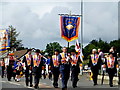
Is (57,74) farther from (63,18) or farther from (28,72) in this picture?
(63,18)

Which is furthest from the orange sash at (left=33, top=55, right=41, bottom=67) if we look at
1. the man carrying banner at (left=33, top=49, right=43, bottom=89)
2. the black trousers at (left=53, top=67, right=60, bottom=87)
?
the black trousers at (left=53, top=67, right=60, bottom=87)

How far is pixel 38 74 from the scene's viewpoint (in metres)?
15.7

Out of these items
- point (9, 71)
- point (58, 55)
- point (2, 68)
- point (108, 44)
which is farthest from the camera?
point (108, 44)

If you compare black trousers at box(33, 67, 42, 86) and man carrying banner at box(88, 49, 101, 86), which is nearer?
black trousers at box(33, 67, 42, 86)

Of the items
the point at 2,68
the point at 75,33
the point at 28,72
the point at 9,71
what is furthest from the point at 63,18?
the point at 28,72

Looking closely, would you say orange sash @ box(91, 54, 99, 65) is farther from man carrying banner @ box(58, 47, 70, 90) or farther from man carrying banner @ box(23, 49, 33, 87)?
man carrying banner @ box(23, 49, 33, 87)

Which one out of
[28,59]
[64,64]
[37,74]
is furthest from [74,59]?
[28,59]

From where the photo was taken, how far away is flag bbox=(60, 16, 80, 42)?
101ft

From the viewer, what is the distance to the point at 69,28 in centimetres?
3114

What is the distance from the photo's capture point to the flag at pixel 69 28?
3088 centimetres

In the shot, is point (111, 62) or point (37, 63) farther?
point (111, 62)

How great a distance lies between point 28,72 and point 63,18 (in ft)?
49.4

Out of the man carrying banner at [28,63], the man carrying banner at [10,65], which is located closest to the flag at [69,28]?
the man carrying banner at [10,65]

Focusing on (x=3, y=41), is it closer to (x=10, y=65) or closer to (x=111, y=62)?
(x=111, y=62)
